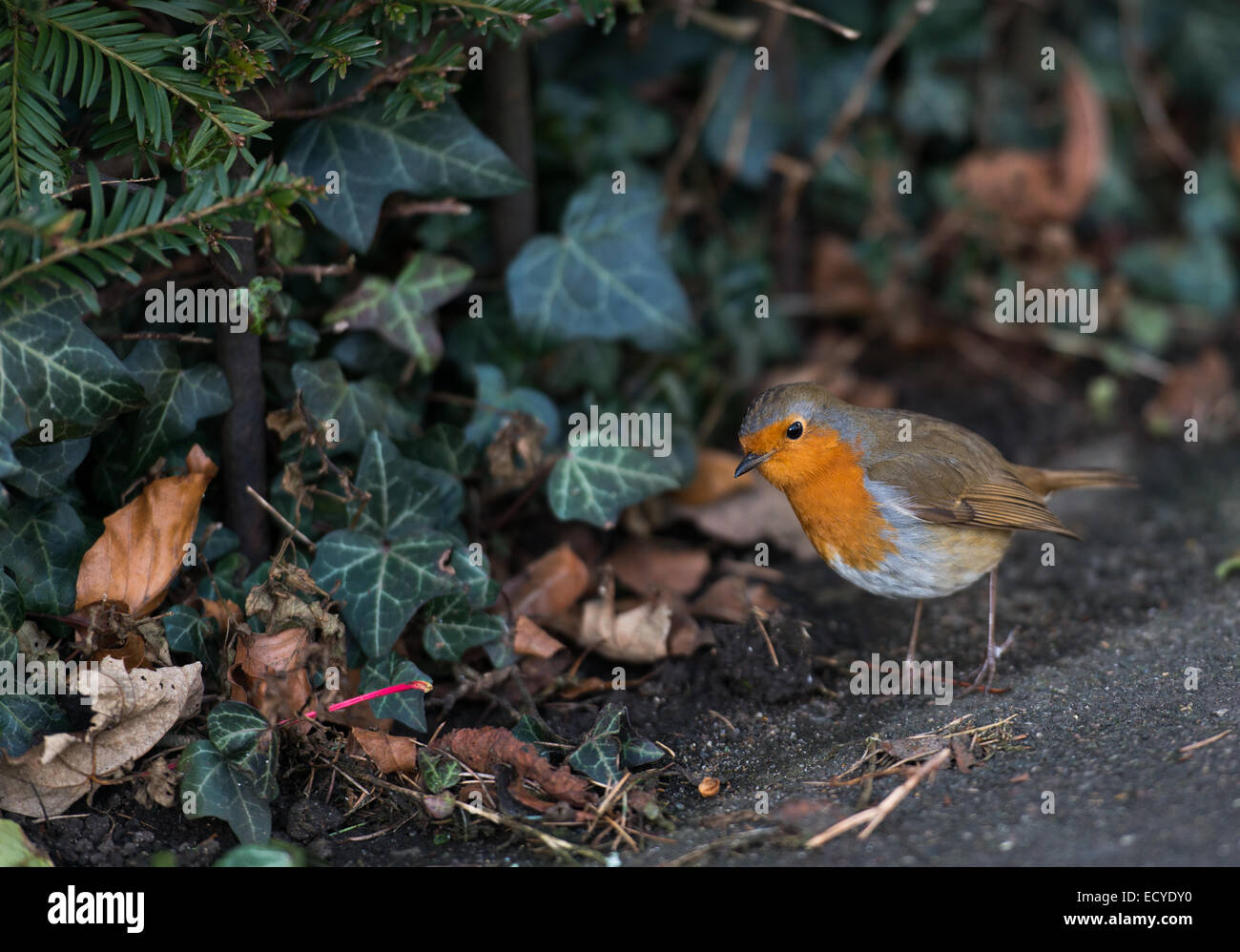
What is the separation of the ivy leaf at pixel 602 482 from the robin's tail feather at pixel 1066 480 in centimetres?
126

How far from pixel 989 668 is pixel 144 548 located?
256cm

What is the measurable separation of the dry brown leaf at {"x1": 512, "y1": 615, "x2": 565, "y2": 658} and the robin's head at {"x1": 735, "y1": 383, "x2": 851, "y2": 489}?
79 centimetres

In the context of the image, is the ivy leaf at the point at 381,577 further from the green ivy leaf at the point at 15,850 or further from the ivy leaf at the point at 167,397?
the green ivy leaf at the point at 15,850

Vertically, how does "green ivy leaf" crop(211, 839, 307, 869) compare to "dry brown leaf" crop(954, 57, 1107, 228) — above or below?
below

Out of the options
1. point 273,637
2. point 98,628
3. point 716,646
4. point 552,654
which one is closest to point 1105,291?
point 716,646

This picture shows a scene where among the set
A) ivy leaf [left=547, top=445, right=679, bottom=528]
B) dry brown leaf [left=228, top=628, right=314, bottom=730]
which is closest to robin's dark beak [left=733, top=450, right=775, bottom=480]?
ivy leaf [left=547, top=445, right=679, bottom=528]

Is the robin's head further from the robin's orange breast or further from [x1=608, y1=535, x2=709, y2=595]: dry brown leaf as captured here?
[x1=608, y1=535, x2=709, y2=595]: dry brown leaf

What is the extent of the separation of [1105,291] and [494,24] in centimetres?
379

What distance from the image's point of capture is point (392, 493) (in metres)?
3.62

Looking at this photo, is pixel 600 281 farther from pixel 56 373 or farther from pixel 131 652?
pixel 131 652

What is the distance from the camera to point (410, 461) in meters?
3.75

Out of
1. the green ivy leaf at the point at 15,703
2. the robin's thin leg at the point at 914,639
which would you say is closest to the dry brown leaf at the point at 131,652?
the green ivy leaf at the point at 15,703

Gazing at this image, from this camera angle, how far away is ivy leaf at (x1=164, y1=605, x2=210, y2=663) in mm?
3293

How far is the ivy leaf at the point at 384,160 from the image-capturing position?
3.74 m
